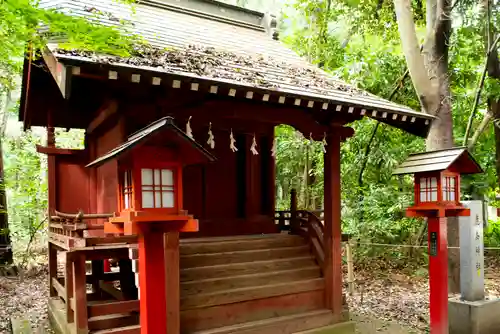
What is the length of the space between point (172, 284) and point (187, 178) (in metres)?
2.86

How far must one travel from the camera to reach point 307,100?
580 centimetres

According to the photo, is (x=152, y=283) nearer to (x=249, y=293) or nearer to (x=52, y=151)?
(x=249, y=293)

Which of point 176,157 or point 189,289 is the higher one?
point 176,157

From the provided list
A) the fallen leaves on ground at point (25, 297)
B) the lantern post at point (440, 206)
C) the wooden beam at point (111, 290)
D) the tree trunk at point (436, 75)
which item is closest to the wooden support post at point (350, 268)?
the tree trunk at point (436, 75)

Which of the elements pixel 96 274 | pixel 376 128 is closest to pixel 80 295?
pixel 96 274

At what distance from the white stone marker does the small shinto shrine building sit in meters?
1.71

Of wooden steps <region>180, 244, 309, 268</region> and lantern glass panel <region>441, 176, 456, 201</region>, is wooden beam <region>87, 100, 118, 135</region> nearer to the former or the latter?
wooden steps <region>180, 244, 309, 268</region>

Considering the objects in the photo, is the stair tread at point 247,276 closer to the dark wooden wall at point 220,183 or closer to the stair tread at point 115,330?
the stair tread at point 115,330

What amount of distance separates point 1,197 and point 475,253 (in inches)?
471

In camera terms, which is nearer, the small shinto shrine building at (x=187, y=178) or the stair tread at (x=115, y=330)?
the small shinto shrine building at (x=187, y=178)

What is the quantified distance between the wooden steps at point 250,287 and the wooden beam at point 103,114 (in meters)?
2.30

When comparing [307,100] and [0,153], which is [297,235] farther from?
[0,153]

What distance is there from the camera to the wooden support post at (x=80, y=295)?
5.47 metres

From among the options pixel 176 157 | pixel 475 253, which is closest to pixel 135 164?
Result: pixel 176 157
